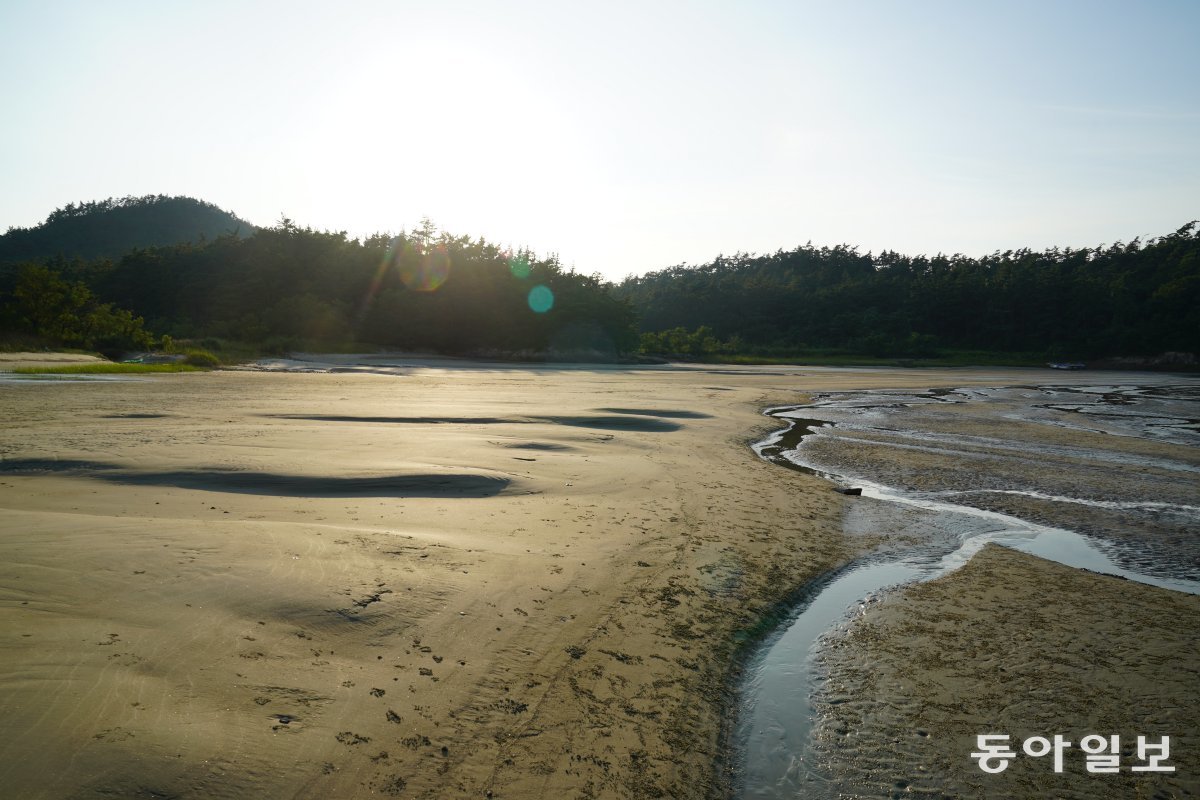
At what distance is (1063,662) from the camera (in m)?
4.47

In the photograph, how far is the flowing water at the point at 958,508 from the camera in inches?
158

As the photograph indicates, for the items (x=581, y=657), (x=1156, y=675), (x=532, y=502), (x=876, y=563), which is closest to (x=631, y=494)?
(x=532, y=502)

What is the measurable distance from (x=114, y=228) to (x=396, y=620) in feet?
537

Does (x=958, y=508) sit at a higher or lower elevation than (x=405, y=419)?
lower

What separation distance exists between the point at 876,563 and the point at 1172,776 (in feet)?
11.3

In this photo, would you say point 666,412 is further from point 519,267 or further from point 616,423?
point 519,267

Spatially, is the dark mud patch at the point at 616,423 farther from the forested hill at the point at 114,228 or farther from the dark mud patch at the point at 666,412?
the forested hill at the point at 114,228

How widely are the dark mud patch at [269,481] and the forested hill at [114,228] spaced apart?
127601 mm

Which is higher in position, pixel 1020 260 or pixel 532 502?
pixel 1020 260

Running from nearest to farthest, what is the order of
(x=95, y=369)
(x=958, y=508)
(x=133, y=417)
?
(x=958, y=508), (x=133, y=417), (x=95, y=369)

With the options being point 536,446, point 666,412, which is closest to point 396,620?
point 536,446

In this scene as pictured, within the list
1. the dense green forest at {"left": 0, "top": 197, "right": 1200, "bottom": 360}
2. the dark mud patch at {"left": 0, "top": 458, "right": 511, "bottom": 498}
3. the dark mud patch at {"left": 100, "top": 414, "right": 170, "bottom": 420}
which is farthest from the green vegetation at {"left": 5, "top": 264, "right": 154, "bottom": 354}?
the dark mud patch at {"left": 0, "top": 458, "right": 511, "bottom": 498}

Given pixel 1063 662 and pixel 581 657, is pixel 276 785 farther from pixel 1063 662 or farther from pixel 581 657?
pixel 1063 662

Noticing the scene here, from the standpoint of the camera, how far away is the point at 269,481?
25.2 ft
